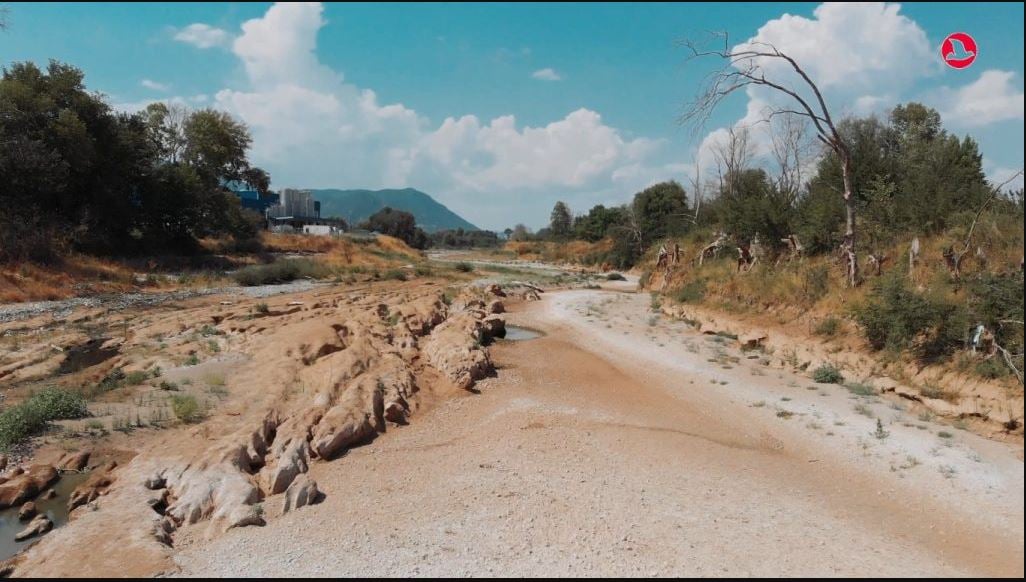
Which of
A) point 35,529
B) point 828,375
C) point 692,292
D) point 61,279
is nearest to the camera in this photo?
point 35,529

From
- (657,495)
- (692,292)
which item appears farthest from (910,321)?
(692,292)

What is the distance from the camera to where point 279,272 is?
99.2ft

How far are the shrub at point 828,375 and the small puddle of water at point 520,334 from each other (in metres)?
7.99

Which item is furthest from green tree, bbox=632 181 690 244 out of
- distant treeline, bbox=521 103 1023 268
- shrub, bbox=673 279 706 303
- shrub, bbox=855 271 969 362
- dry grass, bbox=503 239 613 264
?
shrub, bbox=855 271 969 362

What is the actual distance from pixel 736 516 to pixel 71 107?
105 feet

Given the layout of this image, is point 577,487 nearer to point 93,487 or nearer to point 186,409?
point 93,487

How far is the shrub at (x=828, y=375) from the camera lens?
416 inches

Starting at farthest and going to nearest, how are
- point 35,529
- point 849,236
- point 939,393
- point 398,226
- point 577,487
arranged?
point 398,226 → point 849,236 → point 939,393 → point 577,487 → point 35,529

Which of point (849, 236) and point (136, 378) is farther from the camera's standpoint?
point (849, 236)

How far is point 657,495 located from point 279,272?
27900mm

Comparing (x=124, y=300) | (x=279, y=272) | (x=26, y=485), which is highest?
(x=279, y=272)

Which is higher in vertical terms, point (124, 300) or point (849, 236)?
point (849, 236)

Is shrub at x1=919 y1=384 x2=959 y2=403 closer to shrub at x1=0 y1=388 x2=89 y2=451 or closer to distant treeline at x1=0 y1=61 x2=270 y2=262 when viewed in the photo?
shrub at x1=0 y1=388 x2=89 y2=451

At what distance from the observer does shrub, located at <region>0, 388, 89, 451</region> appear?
25.3 ft
